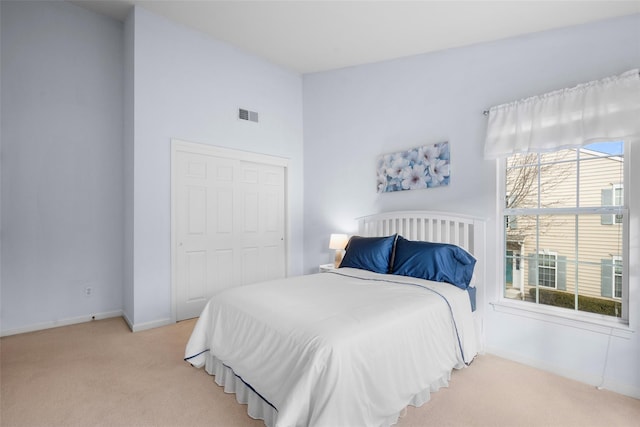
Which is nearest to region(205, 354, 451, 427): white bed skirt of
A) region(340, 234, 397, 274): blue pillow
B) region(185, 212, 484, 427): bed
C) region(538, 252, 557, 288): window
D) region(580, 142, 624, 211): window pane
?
region(185, 212, 484, 427): bed

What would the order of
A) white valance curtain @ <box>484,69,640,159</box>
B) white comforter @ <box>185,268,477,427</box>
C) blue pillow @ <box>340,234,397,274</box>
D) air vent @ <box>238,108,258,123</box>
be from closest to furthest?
white comforter @ <box>185,268,477,427</box>
white valance curtain @ <box>484,69,640,159</box>
blue pillow @ <box>340,234,397,274</box>
air vent @ <box>238,108,258,123</box>

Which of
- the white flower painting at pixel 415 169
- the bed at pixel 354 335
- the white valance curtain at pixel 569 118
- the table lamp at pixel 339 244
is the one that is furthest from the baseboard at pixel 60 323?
the white valance curtain at pixel 569 118

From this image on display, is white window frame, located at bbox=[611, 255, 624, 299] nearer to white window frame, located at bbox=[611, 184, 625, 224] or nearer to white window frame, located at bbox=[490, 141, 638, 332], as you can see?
white window frame, located at bbox=[490, 141, 638, 332]

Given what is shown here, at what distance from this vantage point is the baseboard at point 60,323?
Answer: 3.12 metres

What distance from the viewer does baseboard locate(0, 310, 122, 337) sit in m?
3.12

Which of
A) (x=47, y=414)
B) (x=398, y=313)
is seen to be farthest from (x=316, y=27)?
(x=47, y=414)

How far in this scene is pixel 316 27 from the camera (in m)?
3.25

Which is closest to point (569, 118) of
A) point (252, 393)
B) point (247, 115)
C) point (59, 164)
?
point (252, 393)

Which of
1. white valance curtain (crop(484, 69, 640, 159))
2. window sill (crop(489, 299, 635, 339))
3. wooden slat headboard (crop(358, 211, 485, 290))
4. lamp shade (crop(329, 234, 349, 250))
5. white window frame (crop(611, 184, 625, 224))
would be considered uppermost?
white valance curtain (crop(484, 69, 640, 159))

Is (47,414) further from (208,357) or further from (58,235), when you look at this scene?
(58,235)

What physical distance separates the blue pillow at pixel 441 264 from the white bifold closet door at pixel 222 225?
6.85 feet

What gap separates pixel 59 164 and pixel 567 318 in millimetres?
4811

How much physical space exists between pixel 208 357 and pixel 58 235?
7.36 ft

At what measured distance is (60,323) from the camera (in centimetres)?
334
